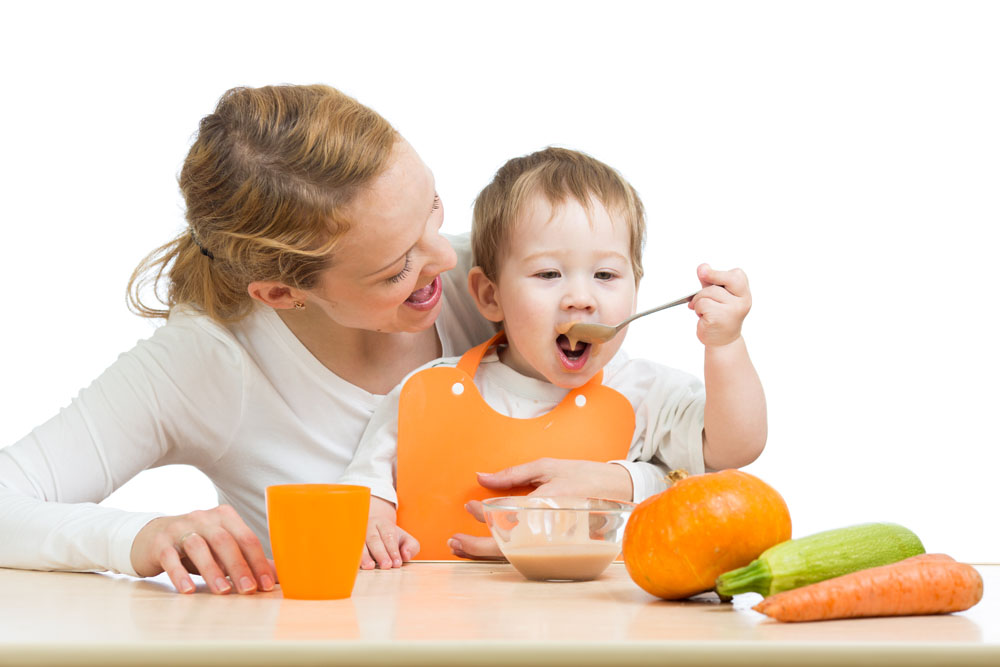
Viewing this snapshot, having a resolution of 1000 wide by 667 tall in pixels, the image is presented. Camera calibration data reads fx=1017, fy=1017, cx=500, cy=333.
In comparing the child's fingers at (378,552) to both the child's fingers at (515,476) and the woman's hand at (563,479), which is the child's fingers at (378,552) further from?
the child's fingers at (515,476)

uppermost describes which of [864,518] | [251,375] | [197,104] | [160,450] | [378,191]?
[197,104]

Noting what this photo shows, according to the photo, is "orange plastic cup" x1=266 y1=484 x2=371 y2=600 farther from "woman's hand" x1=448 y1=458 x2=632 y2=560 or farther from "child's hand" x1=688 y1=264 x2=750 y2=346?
"child's hand" x1=688 y1=264 x2=750 y2=346

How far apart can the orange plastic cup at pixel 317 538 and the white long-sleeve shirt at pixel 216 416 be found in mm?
595

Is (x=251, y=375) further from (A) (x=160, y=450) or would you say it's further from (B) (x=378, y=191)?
(B) (x=378, y=191)

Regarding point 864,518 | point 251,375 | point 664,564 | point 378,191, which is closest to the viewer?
point 664,564

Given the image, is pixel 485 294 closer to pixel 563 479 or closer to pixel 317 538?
pixel 563 479

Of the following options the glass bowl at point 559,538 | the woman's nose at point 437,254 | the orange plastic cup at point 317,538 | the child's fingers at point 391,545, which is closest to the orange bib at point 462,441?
the woman's nose at point 437,254

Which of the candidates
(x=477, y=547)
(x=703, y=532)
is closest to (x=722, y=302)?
(x=477, y=547)

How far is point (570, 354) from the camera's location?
1627mm

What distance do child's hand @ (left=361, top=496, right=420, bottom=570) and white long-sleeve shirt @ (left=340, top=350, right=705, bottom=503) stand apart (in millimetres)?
265

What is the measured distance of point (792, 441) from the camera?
290 cm

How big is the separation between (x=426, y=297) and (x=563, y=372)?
0.83ft

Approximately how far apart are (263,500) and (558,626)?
108 cm

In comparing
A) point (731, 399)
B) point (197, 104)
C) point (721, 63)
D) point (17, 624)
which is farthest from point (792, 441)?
point (17, 624)
